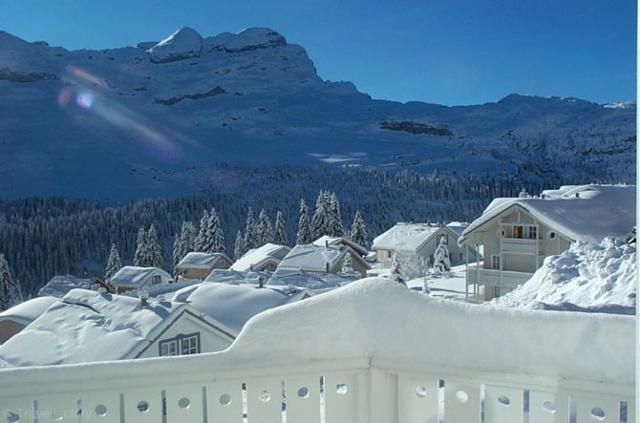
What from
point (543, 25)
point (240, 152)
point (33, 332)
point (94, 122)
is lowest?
point (33, 332)

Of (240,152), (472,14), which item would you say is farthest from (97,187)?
(472,14)

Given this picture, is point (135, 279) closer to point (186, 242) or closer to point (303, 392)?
point (186, 242)

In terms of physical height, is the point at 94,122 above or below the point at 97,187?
above

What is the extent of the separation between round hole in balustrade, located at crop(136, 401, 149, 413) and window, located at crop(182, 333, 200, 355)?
9.01 metres

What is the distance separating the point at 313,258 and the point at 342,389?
75.0 ft

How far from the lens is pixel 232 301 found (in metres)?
13.1

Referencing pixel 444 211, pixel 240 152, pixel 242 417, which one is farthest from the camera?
pixel 240 152

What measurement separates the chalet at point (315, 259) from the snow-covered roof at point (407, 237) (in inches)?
150

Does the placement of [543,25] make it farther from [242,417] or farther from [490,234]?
[490,234]

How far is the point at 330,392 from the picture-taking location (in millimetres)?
2312

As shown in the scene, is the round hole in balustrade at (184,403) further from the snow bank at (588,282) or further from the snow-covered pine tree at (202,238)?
the snow-covered pine tree at (202,238)

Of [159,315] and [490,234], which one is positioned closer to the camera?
[159,315]

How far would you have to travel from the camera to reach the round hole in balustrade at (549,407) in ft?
6.52

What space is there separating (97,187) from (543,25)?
10988 cm
